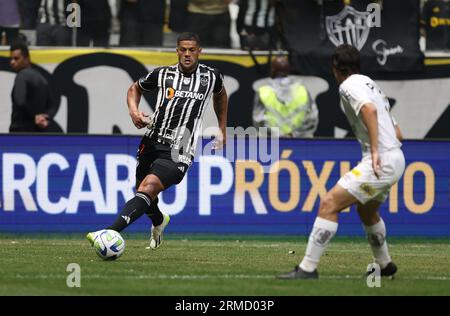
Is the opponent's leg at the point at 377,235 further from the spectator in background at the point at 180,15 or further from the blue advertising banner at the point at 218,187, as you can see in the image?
the spectator in background at the point at 180,15

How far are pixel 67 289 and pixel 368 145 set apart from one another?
298 centimetres

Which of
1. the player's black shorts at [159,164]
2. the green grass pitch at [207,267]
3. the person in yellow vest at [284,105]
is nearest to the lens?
the green grass pitch at [207,267]

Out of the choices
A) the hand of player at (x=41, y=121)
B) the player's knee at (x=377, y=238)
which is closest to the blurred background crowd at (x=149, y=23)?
the hand of player at (x=41, y=121)

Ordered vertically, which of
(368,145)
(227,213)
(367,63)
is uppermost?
(368,145)

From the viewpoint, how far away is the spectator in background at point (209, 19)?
65.3 feet

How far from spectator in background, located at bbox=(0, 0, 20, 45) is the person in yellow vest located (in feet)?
14.1

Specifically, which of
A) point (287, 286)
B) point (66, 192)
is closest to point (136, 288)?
point (287, 286)

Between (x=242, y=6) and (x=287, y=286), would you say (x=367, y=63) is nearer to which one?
(x=242, y=6)

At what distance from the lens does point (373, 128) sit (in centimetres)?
1000

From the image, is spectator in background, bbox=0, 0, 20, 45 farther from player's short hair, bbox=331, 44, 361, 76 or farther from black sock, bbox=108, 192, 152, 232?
player's short hair, bbox=331, 44, 361, 76

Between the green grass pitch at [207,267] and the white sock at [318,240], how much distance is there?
0.20 metres

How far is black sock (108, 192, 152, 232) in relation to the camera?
1194cm

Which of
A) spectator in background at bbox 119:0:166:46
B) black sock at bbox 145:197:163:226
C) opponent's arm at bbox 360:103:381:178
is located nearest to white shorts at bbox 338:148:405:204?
opponent's arm at bbox 360:103:381:178

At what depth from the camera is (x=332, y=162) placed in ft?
56.1
